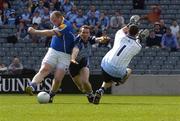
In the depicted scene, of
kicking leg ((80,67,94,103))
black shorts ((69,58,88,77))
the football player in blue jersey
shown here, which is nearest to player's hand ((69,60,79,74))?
black shorts ((69,58,88,77))

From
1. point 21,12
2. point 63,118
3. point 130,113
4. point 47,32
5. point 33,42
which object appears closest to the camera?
point 63,118

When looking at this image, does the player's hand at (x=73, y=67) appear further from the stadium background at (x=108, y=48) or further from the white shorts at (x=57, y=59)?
the stadium background at (x=108, y=48)

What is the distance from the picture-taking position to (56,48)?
704 inches

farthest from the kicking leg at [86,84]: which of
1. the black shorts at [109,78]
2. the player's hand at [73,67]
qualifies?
the black shorts at [109,78]

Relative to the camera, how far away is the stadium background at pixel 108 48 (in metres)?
28.1

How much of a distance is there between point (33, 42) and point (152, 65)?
18.8ft

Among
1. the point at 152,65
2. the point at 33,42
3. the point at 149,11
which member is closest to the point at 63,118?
the point at 152,65

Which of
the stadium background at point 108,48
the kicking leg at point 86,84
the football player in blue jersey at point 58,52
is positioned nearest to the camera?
the football player in blue jersey at point 58,52

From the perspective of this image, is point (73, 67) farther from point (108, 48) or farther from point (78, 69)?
point (108, 48)

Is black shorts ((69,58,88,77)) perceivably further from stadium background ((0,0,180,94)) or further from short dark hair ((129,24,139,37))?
stadium background ((0,0,180,94))

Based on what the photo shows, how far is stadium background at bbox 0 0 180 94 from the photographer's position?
2810 cm

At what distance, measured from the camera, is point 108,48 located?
1216 inches

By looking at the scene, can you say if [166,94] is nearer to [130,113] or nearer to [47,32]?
[47,32]

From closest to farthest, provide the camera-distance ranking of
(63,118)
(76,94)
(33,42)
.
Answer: (63,118), (76,94), (33,42)
